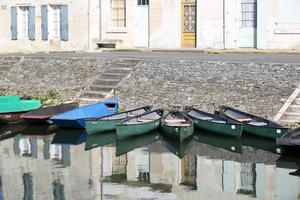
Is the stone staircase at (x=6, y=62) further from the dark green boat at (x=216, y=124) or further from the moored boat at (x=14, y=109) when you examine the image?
the dark green boat at (x=216, y=124)

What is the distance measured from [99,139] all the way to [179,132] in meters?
2.60

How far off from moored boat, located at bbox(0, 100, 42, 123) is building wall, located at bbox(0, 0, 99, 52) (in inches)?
484

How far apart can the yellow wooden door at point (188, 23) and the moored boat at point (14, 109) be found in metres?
12.6

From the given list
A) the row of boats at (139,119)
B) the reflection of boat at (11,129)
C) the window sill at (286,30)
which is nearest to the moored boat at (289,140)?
the row of boats at (139,119)

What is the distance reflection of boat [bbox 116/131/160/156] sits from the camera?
19.0 meters

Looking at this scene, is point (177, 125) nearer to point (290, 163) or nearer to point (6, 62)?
point (290, 163)

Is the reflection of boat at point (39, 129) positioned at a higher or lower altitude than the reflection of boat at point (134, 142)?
higher

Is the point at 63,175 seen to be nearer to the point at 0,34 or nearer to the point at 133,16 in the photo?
the point at 133,16

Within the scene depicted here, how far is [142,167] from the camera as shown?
16969 millimetres

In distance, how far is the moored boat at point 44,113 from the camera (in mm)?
22250

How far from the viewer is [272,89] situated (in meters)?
23.1

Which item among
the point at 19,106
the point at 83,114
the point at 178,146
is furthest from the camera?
the point at 19,106

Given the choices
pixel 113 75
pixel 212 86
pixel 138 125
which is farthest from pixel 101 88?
pixel 138 125

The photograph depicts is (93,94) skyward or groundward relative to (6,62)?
groundward
